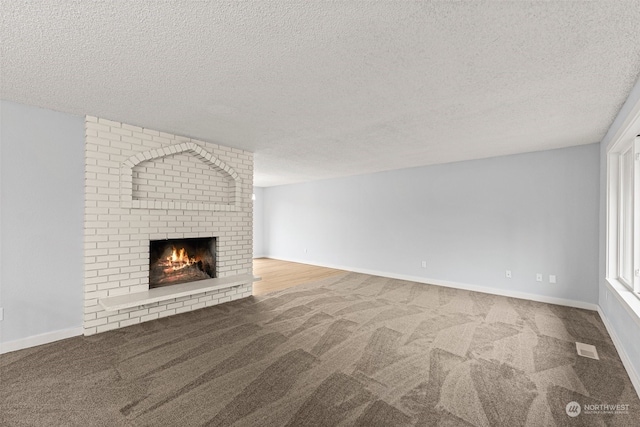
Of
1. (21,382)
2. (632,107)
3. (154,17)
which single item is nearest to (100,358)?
(21,382)

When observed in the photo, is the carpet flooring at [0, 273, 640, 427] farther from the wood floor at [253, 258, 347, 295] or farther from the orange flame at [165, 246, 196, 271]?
the wood floor at [253, 258, 347, 295]

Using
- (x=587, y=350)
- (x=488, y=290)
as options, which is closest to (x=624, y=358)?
(x=587, y=350)

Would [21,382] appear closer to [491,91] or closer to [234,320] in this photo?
[234,320]

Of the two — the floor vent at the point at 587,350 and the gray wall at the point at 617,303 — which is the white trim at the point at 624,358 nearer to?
→ the gray wall at the point at 617,303

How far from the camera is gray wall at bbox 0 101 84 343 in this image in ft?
9.13

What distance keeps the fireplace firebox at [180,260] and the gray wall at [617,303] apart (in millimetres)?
4788

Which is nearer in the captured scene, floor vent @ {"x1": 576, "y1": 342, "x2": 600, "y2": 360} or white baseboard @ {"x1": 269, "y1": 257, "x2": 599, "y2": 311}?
floor vent @ {"x1": 576, "y1": 342, "x2": 600, "y2": 360}

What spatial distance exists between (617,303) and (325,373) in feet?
10.3

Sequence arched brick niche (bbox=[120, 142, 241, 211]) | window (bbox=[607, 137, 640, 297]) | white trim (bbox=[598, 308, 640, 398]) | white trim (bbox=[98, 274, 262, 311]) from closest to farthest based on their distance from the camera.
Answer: white trim (bbox=[598, 308, 640, 398]), window (bbox=[607, 137, 640, 297]), white trim (bbox=[98, 274, 262, 311]), arched brick niche (bbox=[120, 142, 241, 211])

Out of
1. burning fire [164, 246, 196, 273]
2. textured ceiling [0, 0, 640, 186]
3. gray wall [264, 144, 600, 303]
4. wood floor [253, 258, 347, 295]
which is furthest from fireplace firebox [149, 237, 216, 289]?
gray wall [264, 144, 600, 303]

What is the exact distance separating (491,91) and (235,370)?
131 inches

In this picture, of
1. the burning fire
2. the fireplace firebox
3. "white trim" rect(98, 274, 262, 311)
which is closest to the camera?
"white trim" rect(98, 274, 262, 311)

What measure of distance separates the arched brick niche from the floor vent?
4.62 meters

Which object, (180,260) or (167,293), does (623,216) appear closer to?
(167,293)
